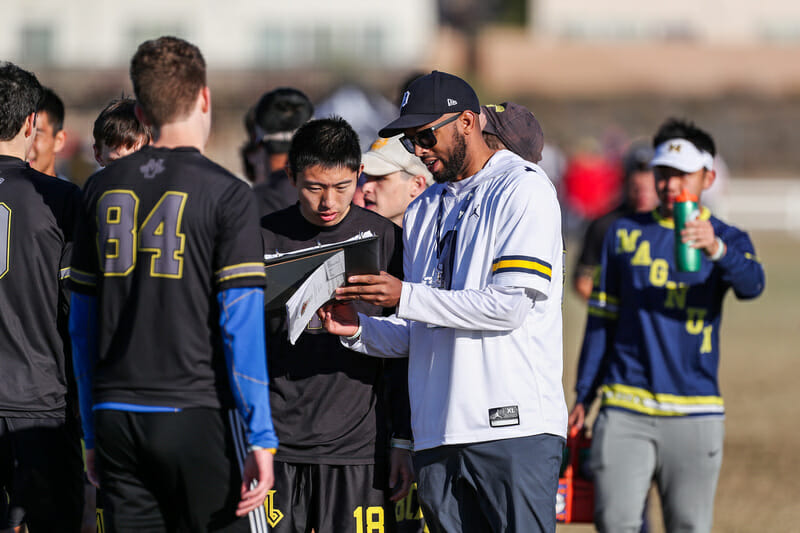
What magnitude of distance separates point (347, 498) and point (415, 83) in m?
1.79

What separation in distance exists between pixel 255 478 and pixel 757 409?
874cm

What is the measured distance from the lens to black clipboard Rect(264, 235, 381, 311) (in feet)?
14.3

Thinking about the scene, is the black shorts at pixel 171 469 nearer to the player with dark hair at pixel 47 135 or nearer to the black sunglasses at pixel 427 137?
the black sunglasses at pixel 427 137

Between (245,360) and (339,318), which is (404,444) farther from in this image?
(245,360)

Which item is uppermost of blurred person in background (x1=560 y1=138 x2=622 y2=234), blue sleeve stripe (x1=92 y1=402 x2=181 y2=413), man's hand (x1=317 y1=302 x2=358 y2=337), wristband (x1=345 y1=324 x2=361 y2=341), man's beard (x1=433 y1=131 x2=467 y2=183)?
blurred person in background (x1=560 y1=138 x2=622 y2=234)

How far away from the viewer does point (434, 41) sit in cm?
5256

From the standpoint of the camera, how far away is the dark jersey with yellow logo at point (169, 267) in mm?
3777

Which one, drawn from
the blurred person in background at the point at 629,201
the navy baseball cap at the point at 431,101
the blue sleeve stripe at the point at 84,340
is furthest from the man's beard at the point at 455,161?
the blurred person in background at the point at 629,201

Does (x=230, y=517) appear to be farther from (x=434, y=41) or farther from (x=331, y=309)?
(x=434, y=41)

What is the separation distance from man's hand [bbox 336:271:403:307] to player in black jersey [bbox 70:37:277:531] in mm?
577

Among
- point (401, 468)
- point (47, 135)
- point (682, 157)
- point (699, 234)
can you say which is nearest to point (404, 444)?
point (401, 468)

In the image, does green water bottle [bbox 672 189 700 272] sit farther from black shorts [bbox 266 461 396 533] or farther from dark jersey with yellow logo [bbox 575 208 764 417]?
black shorts [bbox 266 461 396 533]

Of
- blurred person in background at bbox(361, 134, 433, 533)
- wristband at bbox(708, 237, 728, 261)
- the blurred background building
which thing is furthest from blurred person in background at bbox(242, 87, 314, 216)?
the blurred background building

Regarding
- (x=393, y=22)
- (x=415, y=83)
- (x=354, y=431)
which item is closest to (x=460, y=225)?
(x=415, y=83)
